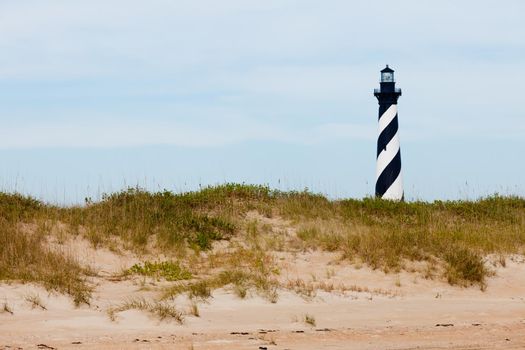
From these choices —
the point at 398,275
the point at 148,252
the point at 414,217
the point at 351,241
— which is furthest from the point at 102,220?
the point at 414,217

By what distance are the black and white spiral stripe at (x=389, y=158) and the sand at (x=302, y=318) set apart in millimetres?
13156

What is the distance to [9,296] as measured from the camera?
11.9 meters

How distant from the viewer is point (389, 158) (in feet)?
95.0

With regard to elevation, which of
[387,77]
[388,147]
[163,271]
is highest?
[387,77]

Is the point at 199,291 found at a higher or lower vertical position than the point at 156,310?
higher

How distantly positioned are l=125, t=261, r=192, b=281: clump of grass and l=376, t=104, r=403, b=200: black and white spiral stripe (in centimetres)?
1480

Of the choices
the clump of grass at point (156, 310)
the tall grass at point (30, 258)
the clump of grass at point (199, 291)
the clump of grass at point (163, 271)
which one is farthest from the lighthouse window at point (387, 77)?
the clump of grass at point (156, 310)

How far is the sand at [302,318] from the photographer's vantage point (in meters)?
9.45

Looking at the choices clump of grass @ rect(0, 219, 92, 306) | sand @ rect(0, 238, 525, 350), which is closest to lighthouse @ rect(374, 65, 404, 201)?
sand @ rect(0, 238, 525, 350)

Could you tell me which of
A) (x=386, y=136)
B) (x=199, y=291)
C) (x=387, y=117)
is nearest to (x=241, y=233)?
(x=199, y=291)

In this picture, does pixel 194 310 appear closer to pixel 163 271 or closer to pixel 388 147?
pixel 163 271

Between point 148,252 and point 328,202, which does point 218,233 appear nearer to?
point 148,252

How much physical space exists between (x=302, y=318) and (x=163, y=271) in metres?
4.47

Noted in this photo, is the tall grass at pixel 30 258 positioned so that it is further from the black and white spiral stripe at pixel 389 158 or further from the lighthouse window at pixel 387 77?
the lighthouse window at pixel 387 77
